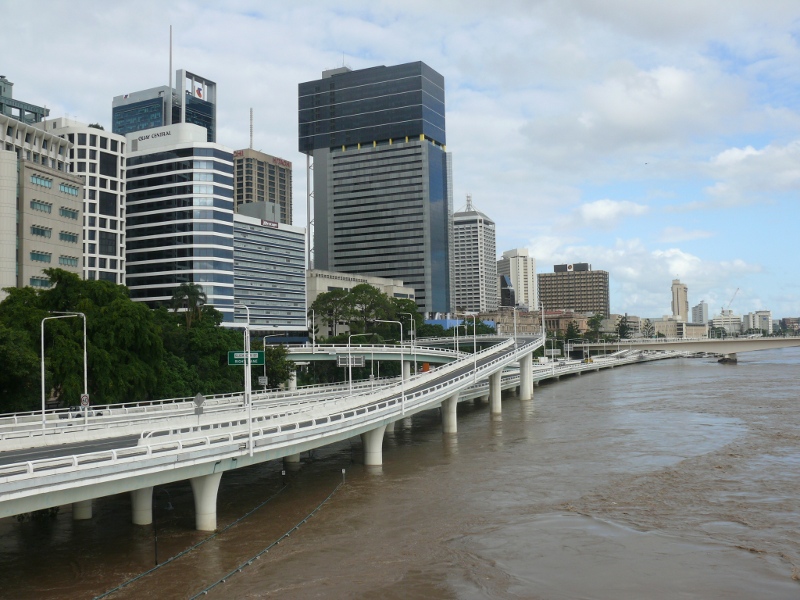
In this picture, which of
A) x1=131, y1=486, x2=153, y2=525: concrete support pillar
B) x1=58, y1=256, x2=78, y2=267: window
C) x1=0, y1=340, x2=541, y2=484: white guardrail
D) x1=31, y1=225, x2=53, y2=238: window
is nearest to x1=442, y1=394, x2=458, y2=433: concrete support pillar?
x1=0, y1=340, x2=541, y2=484: white guardrail

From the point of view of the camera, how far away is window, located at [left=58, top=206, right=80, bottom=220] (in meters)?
111

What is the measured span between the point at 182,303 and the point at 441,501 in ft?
258

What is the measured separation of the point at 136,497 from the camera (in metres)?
40.7

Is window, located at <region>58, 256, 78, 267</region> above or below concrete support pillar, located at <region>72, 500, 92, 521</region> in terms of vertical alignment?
above

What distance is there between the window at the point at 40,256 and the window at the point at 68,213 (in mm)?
6859

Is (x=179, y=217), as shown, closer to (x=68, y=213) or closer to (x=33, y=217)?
(x=68, y=213)

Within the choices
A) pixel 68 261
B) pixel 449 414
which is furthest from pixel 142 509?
pixel 68 261

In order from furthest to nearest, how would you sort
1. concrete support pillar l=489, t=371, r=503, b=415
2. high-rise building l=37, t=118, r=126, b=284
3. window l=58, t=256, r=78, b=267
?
1. high-rise building l=37, t=118, r=126, b=284
2. window l=58, t=256, r=78, b=267
3. concrete support pillar l=489, t=371, r=503, b=415

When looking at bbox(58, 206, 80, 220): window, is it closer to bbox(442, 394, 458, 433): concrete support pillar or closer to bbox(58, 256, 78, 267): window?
bbox(58, 256, 78, 267): window

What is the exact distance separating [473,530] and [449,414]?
41525 mm

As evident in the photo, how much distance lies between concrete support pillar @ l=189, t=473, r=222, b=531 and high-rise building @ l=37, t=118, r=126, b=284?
116 meters

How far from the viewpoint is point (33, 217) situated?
106062mm

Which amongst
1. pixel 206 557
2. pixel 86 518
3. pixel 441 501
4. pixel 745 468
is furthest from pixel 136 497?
pixel 745 468

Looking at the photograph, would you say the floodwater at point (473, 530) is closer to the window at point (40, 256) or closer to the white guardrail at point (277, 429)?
the white guardrail at point (277, 429)
